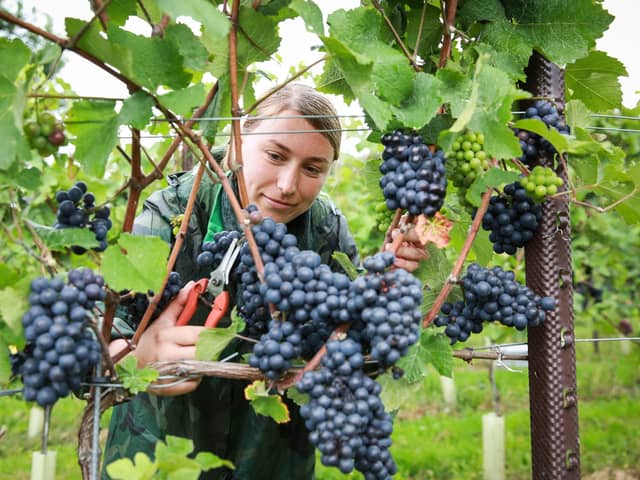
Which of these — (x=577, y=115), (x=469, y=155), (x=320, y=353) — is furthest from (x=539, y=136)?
(x=320, y=353)

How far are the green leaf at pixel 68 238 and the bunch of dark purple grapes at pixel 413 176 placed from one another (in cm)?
63

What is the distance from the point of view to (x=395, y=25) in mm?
1642

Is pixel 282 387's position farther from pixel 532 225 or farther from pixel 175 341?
pixel 532 225

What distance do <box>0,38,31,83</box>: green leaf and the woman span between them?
898mm

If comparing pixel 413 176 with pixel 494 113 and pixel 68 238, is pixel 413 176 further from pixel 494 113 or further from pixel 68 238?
pixel 68 238

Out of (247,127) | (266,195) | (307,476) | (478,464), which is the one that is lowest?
(478,464)

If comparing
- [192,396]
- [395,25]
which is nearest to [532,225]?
[395,25]

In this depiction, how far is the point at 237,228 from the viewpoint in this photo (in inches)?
87.1

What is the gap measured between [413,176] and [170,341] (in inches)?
26.9

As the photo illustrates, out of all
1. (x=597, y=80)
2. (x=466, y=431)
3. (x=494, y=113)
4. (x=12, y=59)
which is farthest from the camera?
(x=466, y=431)

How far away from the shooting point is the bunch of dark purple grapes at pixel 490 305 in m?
1.45

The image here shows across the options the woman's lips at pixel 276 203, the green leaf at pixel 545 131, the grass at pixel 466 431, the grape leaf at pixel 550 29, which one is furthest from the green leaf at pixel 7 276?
the grass at pixel 466 431

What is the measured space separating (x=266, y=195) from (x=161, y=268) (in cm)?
86

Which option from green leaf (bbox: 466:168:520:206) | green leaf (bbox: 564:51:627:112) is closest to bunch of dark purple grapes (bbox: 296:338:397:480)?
green leaf (bbox: 466:168:520:206)
